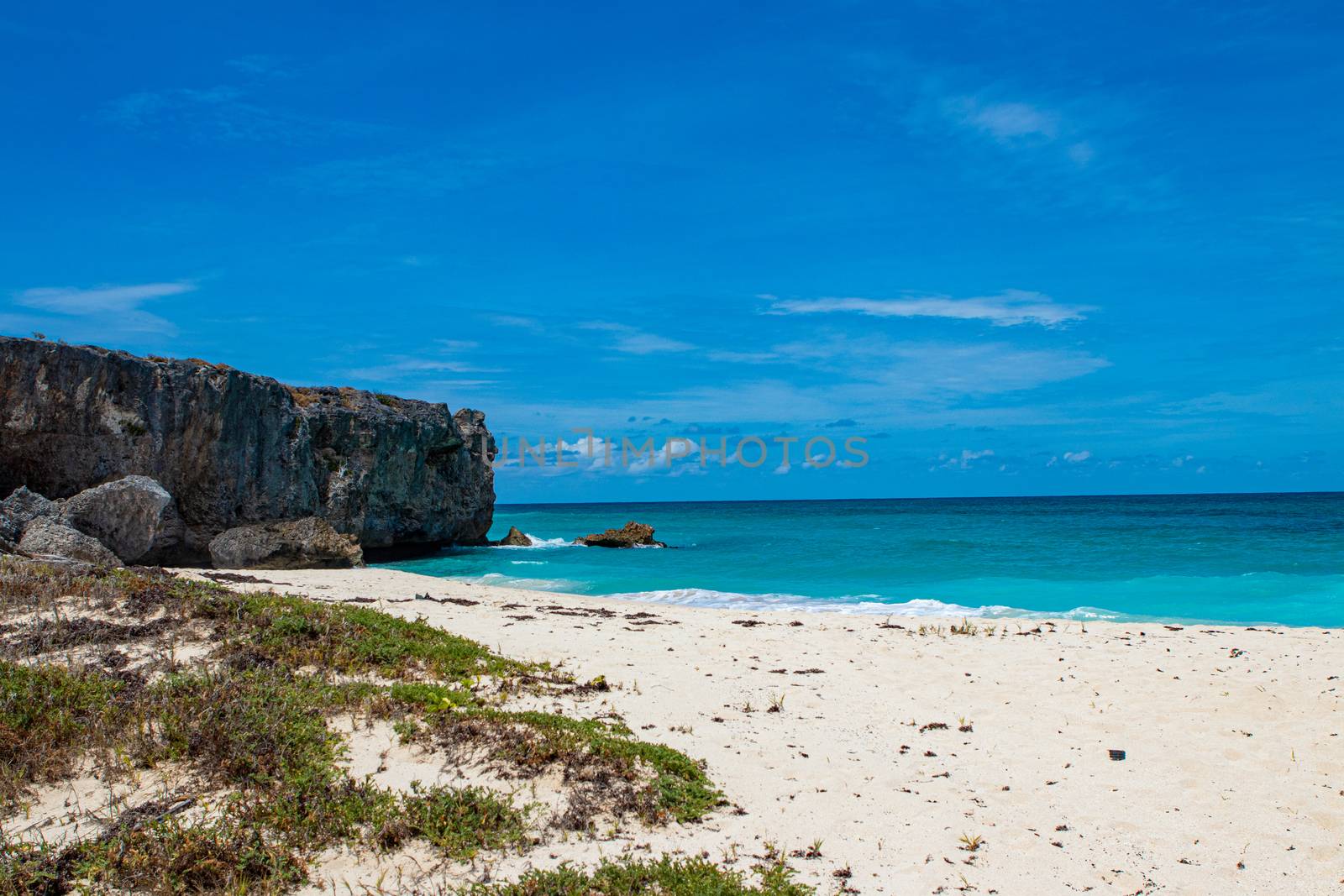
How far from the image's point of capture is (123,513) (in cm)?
2164

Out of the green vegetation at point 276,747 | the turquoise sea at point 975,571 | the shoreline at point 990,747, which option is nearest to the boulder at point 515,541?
the turquoise sea at point 975,571

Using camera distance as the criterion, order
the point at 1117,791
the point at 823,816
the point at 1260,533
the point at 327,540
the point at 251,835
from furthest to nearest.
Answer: the point at 1260,533 < the point at 327,540 < the point at 1117,791 < the point at 823,816 < the point at 251,835

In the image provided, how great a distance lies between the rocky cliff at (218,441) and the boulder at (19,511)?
4.01 meters

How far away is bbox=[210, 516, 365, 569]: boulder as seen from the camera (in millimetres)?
25406

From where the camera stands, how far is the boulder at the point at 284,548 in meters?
25.4

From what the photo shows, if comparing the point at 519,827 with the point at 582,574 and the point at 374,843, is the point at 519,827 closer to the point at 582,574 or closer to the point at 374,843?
the point at 374,843

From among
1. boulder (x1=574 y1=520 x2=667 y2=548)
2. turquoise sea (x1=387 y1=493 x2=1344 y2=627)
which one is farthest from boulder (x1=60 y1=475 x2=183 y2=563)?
boulder (x1=574 y1=520 x2=667 y2=548)

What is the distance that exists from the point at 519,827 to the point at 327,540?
24.6 meters

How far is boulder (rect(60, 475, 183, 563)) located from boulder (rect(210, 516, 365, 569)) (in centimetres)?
267

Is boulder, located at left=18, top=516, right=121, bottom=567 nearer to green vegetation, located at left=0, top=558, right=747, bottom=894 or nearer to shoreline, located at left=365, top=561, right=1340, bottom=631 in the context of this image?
green vegetation, located at left=0, top=558, right=747, bottom=894

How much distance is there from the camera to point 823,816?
219 inches

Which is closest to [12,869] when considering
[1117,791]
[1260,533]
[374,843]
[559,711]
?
[374,843]

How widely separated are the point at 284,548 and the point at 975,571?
24300 mm

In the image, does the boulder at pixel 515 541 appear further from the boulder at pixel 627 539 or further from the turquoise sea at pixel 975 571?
the boulder at pixel 627 539
